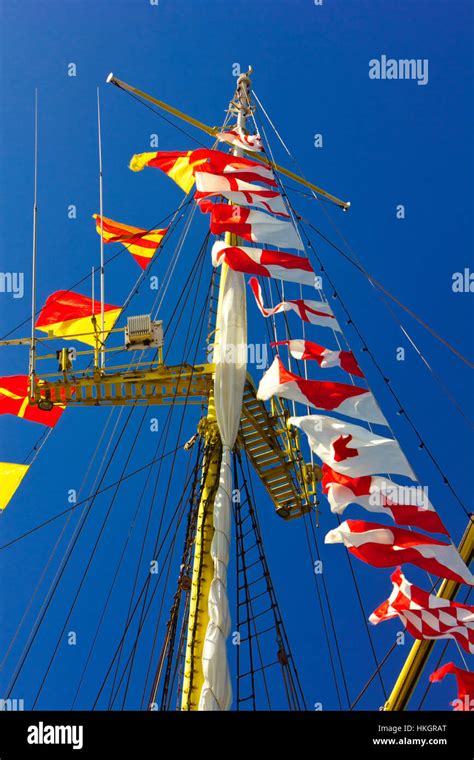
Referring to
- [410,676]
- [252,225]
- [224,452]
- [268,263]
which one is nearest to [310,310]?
[268,263]

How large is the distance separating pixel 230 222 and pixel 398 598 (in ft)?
32.3

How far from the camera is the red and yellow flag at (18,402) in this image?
35.6 metres

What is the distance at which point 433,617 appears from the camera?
24.9 meters

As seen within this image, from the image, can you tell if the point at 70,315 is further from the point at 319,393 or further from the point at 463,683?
the point at 463,683

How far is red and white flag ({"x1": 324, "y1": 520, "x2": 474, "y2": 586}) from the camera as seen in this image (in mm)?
24906

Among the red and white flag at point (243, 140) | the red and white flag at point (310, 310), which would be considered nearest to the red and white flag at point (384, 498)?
the red and white flag at point (310, 310)

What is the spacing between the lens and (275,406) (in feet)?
107

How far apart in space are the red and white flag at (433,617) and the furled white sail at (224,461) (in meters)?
3.67

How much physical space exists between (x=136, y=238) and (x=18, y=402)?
5685 millimetres

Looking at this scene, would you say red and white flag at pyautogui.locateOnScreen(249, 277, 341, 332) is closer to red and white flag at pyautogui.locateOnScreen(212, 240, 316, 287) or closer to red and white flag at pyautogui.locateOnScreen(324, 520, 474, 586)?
red and white flag at pyautogui.locateOnScreen(212, 240, 316, 287)

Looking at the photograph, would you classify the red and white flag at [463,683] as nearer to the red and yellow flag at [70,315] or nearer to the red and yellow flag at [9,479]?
the red and yellow flag at [9,479]
